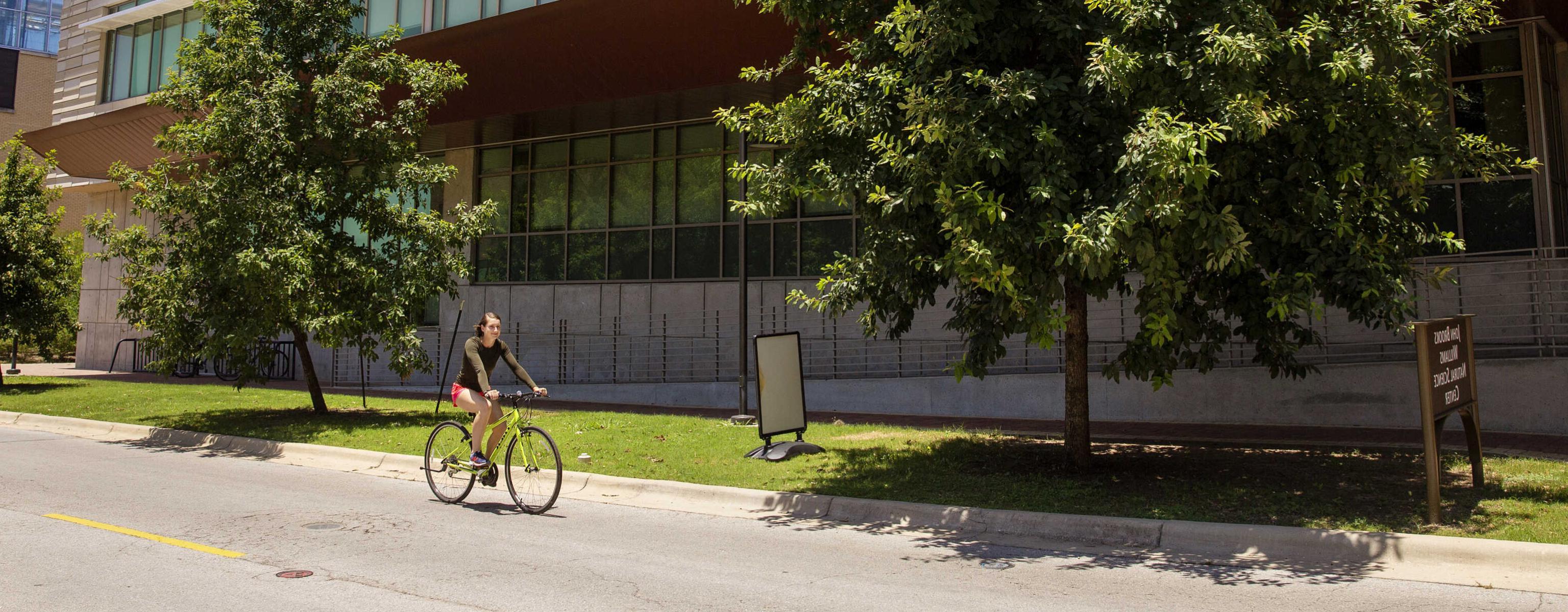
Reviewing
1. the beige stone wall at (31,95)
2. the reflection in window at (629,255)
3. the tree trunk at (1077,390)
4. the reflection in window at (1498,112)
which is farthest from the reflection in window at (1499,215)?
the beige stone wall at (31,95)

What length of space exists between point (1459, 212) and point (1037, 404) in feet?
21.0

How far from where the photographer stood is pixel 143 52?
28.9 metres

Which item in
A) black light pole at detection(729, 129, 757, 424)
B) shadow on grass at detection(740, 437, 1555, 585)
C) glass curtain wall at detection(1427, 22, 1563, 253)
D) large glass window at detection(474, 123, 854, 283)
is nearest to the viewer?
shadow on grass at detection(740, 437, 1555, 585)

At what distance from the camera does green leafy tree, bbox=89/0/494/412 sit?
1376 cm

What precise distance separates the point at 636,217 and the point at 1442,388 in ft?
52.6

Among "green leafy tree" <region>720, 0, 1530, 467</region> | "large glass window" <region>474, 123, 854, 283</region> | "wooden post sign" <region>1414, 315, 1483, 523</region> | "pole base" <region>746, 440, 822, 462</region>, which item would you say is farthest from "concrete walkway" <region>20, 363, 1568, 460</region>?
"large glass window" <region>474, 123, 854, 283</region>

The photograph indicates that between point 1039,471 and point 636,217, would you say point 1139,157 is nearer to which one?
point 1039,471

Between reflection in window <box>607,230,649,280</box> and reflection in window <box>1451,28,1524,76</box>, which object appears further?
reflection in window <box>607,230,649,280</box>

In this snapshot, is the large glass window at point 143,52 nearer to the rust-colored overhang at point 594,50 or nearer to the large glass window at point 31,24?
the rust-colored overhang at point 594,50

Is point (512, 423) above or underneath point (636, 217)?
underneath

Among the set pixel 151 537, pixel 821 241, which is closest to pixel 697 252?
pixel 821 241

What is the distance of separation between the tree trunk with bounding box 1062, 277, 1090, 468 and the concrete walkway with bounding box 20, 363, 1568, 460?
8.78 ft

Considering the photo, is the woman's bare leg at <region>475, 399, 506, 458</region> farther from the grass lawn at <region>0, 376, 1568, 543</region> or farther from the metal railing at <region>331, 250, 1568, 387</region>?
the metal railing at <region>331, 250, 1568, 387</region>

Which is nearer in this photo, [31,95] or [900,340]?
[900,340]
